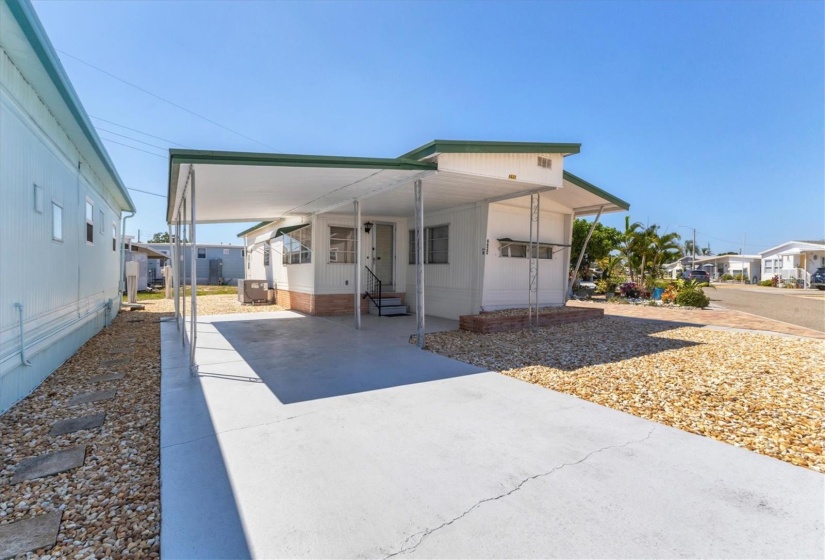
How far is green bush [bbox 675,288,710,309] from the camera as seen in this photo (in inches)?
561

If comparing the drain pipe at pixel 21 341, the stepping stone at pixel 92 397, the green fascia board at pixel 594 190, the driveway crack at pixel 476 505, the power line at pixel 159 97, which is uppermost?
the power line at pixel 159 97

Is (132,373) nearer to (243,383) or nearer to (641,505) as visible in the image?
(243,383)

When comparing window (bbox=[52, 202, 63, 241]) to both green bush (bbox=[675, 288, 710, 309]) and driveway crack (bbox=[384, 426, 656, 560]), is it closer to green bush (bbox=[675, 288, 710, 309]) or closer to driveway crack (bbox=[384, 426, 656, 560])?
driveway crack (bbox=[384, 426, 656, 560])

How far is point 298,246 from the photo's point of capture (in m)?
12.5

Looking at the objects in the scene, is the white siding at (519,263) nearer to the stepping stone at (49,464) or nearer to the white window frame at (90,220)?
the stepping stone at (49,464)

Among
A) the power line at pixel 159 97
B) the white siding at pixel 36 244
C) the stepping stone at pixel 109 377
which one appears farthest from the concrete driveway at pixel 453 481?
the power line at pixel 159 97

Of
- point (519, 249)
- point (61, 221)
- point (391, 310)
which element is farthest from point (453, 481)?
point (391, 310)

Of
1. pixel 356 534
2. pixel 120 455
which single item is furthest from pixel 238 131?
pixel 356 534

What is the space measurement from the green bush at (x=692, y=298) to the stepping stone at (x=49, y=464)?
1725 centimetres

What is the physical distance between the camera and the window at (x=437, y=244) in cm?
1054

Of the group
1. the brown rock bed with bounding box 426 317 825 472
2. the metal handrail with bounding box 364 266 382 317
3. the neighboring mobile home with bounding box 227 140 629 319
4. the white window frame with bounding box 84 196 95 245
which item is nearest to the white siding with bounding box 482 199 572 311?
the neighboring mobile home with bounding box 227 140 629 319

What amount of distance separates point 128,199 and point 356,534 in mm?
12847

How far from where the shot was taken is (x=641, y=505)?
237 cm

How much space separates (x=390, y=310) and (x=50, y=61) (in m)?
8.45
